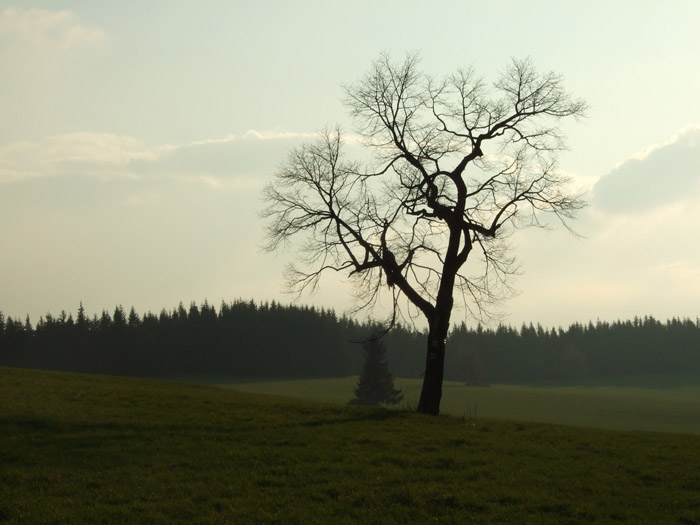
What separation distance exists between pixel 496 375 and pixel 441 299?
172374 millimetres

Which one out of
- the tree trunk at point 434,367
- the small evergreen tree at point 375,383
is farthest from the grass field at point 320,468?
the small evergreen tree at point 375,383

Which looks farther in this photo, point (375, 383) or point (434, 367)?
point (375, 383)

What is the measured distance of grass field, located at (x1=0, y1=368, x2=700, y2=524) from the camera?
1220 cm

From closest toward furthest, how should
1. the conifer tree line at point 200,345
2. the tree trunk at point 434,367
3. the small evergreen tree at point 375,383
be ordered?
the tree trunk at point 434,367
the small evergreen tree at point 375,383
the conifer tree line at point 200,345

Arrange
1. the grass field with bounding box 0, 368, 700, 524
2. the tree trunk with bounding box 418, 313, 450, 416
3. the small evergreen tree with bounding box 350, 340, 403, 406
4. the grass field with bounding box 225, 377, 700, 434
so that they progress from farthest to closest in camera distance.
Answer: the small evergreen tree with bounding box 350, 340, 403, 406, the grass field with bounding box 225, 377, 700, 434, the tree trunk with bounding box 418, 313, 450, 416, the grass field with bounding box 0, 368, 700, 524

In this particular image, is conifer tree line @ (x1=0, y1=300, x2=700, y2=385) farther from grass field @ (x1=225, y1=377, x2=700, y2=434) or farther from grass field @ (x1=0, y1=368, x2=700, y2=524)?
grass field @ (x1=0, y1=368, x2=700, y2=524)

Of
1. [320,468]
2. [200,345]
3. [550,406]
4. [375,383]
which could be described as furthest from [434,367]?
[200,345]

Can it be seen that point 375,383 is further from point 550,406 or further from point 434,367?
point 434,367

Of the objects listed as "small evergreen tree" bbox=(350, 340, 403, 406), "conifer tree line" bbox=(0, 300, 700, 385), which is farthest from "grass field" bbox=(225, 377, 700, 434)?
"conifer tree line" bbox=(0, 300, 700, 385)

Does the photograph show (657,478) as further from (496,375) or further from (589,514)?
(496,375)

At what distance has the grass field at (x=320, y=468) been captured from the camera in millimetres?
12195

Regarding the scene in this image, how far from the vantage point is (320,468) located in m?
15.2

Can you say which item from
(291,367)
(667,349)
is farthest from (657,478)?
(667,349)

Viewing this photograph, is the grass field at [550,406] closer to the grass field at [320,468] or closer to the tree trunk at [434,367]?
the tree trunk at [434,367]
